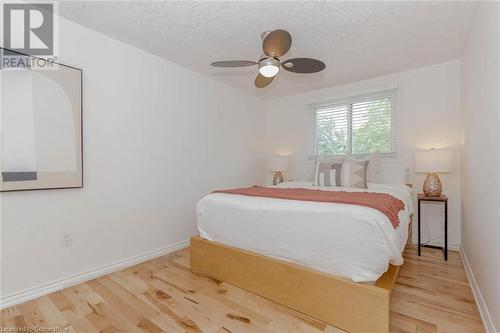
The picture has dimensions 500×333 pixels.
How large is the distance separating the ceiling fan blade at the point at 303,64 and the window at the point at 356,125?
Result: 5.20 ft

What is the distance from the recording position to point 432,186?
2719mm

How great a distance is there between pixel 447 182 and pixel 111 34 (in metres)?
3.90

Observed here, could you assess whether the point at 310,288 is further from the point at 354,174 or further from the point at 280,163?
the point at 280,163

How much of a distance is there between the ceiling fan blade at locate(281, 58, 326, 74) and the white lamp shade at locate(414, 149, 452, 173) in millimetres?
1550

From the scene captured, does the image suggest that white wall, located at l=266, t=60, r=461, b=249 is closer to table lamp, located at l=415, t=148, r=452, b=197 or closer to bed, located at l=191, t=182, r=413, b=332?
table lamp, located at l=415, t=148, r=452, b=197

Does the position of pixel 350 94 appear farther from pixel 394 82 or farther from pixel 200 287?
pixel 200 287

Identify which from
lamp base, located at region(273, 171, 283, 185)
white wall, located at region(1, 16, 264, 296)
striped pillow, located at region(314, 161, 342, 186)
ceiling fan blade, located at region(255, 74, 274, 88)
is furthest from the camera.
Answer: lamp base, located at region(273, 171, 283, 185)

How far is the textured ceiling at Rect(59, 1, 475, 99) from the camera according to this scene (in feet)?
6.22

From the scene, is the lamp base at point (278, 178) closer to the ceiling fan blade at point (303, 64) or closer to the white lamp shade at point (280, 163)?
the white lamp shade at point (280, 163)

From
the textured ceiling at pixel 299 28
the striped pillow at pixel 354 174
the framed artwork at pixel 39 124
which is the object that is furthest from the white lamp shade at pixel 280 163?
the framed artwork at pixel 39 124

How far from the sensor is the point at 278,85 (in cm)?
367

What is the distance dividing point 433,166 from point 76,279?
3.56 metres

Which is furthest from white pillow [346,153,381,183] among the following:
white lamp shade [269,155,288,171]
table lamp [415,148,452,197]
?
white lamp shade [269,155,288,171]

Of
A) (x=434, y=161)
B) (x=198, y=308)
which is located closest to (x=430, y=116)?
(x=434, y=161)
